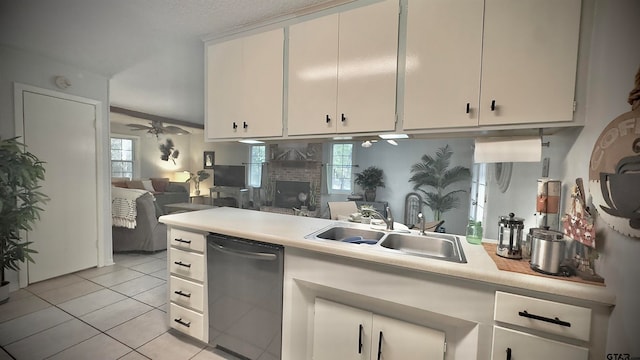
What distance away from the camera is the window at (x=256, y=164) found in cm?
721

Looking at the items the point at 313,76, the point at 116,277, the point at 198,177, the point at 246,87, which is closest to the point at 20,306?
the point at 116,277

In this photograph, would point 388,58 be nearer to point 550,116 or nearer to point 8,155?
point 550,116

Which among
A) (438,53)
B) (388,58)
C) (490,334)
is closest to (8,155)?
(388,58)

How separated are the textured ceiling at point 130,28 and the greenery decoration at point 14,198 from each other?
3.11 feet

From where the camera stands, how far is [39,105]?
2.51 meters

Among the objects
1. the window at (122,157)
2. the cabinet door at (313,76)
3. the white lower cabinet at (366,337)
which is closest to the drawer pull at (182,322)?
the white lower cabinet at (366,337)

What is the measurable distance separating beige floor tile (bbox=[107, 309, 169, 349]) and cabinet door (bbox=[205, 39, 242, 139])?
62.1 inches

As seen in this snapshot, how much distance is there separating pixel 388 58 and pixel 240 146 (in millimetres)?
6706

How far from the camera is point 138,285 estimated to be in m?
2.62

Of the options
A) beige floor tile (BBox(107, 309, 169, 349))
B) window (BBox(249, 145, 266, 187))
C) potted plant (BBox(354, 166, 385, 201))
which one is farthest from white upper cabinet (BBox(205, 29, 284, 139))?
window (BBox(249, 145, 266, 187))

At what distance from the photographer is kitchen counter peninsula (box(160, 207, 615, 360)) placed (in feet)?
2.97

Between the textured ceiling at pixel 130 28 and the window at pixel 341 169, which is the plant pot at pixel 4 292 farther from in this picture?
the window at pixel 341 169

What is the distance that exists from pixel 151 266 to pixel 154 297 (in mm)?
911

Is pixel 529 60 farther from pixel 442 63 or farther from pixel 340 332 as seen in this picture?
pixel 340 332
